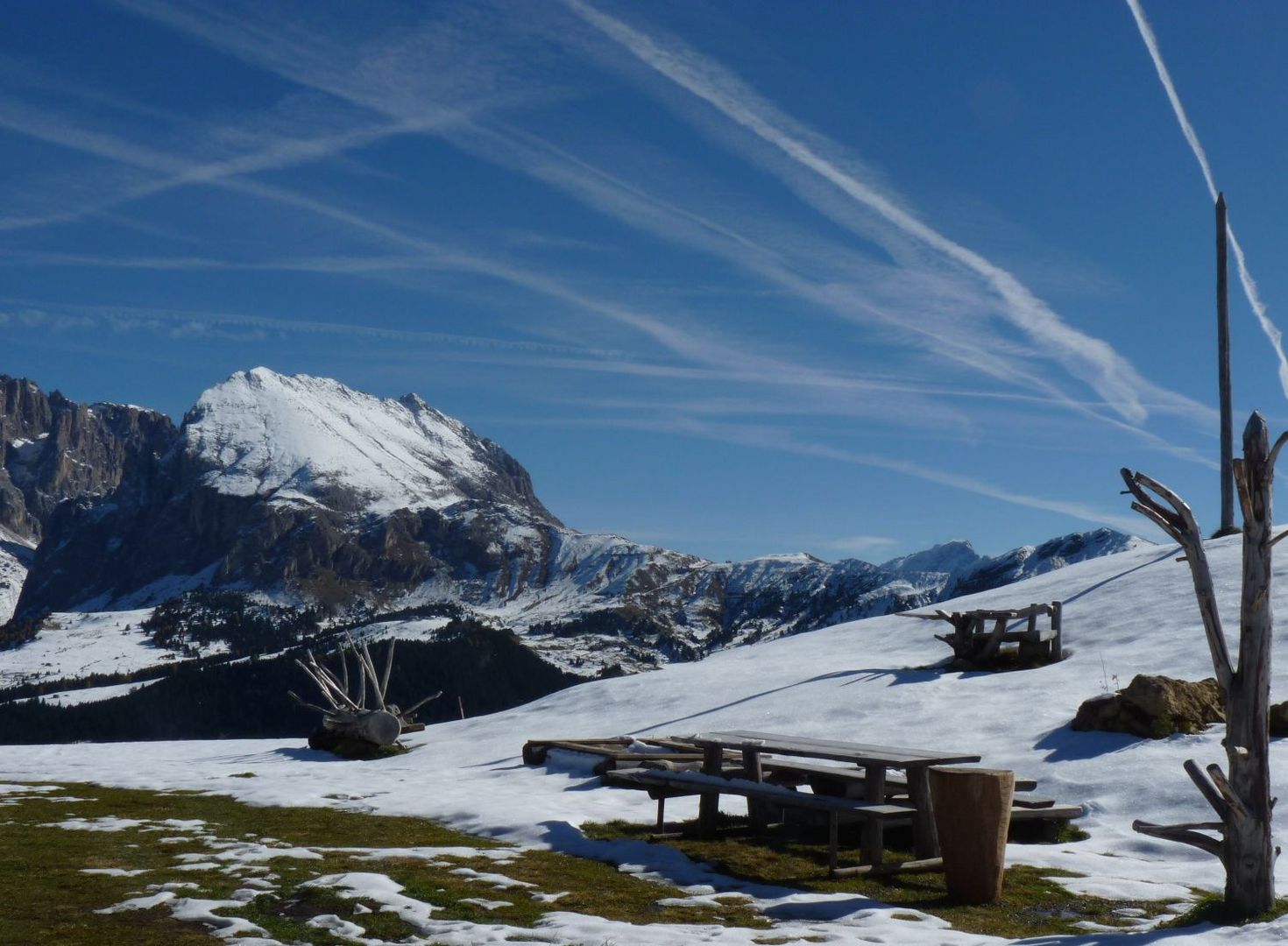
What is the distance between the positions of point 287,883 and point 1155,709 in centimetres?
1366

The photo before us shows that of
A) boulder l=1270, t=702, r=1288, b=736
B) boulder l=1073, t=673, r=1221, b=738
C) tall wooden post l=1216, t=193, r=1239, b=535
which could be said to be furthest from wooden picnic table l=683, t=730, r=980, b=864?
tall wooden post l=1216, t=193, r=1239, b=535

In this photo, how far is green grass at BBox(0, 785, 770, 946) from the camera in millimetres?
9008

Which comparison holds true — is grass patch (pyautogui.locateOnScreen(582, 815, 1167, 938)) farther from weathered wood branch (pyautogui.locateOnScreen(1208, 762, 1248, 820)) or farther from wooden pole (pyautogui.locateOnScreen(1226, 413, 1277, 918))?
weathered wood branch (pyautogui.locateOnScreen(1208, 762, 1248, 820))

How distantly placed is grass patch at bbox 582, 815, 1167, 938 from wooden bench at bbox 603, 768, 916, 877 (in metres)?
0.14

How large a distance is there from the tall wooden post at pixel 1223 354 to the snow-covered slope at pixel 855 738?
88.2 inches

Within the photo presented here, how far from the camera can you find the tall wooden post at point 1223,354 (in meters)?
34.5

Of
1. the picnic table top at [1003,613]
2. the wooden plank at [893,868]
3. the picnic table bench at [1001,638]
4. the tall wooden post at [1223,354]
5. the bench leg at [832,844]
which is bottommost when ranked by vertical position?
the wooden plank at [893,868]

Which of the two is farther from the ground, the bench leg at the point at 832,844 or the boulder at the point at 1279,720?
the boulder at the point at 1279,720

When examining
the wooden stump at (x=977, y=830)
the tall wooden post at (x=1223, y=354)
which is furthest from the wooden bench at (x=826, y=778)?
the tall wooden post at (x=1223, y=354)

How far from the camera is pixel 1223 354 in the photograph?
35062mm

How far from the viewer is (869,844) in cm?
1235

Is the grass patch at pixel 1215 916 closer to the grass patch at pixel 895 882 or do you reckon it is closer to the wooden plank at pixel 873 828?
the grass patch at pixel 895 882

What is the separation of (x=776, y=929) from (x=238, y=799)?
1136 cm

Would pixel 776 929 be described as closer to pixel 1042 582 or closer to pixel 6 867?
pixel 6 867
